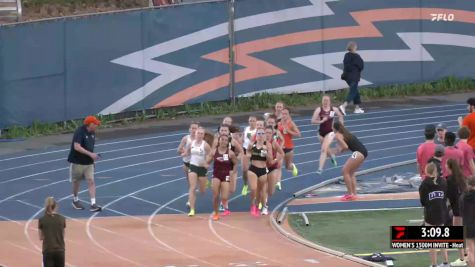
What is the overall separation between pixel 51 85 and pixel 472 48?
12.1 meters

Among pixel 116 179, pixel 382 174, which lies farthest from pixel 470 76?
pixel 116 179

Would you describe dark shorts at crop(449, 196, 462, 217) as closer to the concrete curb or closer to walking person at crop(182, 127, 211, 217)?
the concrete curb

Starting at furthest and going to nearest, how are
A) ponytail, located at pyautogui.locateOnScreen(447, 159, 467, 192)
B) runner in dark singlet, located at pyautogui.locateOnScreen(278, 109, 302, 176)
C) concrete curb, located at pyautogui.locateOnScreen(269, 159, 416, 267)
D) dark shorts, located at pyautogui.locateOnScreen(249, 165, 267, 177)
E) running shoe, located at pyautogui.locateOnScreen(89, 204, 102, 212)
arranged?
runner in dark singlet, located at pyautogui.locateOnScreen(278, 109, 302, 176), running shoe, located at pyautogui.locateOnScreen(89, 204, 102, 212), dark shorts, located at pyautogui.locateOnScreen(249, 165, 267, 177), concrete curb, located at pyautogui.locateOnScreen(269, 159, 416, 267), ponytail, located at pyautogui.locateOnScreen(447, 159, 467, 192)

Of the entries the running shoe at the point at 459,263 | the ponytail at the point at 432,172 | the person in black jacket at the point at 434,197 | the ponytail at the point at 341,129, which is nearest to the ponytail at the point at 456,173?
the person in black jacket at the point at 434,197

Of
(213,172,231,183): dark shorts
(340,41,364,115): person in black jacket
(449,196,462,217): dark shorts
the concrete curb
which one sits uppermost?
(340,41,364,115): person in black jacket

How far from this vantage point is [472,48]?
36594 millimetres

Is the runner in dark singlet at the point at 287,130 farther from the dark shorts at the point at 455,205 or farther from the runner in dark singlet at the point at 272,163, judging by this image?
the dark shorts at the point at 455,205

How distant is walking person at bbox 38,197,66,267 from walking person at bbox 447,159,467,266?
560 cm

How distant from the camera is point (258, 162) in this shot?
23672 millimetres

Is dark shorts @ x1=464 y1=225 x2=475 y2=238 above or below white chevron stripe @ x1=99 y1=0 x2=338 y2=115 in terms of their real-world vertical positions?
below

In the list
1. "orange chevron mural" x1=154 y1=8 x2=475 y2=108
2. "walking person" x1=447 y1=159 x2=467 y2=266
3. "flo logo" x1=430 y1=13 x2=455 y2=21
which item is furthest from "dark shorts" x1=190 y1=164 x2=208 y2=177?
"flo logo" x1=430 y1=13 x2=455 y2=21

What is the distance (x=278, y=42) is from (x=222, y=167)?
11132 mm

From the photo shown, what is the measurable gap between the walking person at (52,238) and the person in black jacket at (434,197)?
5.12 m

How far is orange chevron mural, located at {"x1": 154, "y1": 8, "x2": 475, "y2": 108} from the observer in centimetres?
3334
